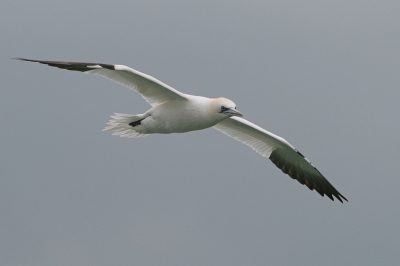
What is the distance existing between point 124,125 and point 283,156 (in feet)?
12.5

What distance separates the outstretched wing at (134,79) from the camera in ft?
41.1

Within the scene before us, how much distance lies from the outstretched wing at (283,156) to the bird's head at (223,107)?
2219 mm

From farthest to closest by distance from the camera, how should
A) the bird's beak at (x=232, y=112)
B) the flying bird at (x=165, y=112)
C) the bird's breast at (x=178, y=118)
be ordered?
the bird's breast at (x=178, y=118)
the bird's beak at (x=232, y=112)
the flying bird at (x=165, y=112)

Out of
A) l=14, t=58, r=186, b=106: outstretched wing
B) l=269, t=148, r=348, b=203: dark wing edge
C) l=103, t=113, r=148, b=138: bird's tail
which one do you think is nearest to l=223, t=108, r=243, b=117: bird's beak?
l=14, t=58, r=186, b=106: outstretched wing

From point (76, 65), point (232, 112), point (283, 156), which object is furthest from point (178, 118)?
point (283, 156)

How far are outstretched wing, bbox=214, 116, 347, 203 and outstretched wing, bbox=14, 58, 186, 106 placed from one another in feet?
7.71

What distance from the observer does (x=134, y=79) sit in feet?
43.8

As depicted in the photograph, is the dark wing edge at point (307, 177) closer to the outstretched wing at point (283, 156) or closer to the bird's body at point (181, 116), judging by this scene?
the outstretched wing at point (283, 156)

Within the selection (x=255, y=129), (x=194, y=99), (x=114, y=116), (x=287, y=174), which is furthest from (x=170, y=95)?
(x=287, y=174)

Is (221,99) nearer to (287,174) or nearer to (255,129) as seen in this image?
(255,129)

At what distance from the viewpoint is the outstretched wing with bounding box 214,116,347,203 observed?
51.3 feet

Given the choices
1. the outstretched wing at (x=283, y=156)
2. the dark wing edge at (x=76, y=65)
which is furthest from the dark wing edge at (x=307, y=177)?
the dark wing edge at (x=76, y=65)

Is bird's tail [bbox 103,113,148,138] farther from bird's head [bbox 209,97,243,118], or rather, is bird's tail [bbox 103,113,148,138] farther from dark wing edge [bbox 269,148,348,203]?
dark wing edge [bbox 269,148,348,203]

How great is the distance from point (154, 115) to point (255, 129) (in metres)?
2.56
